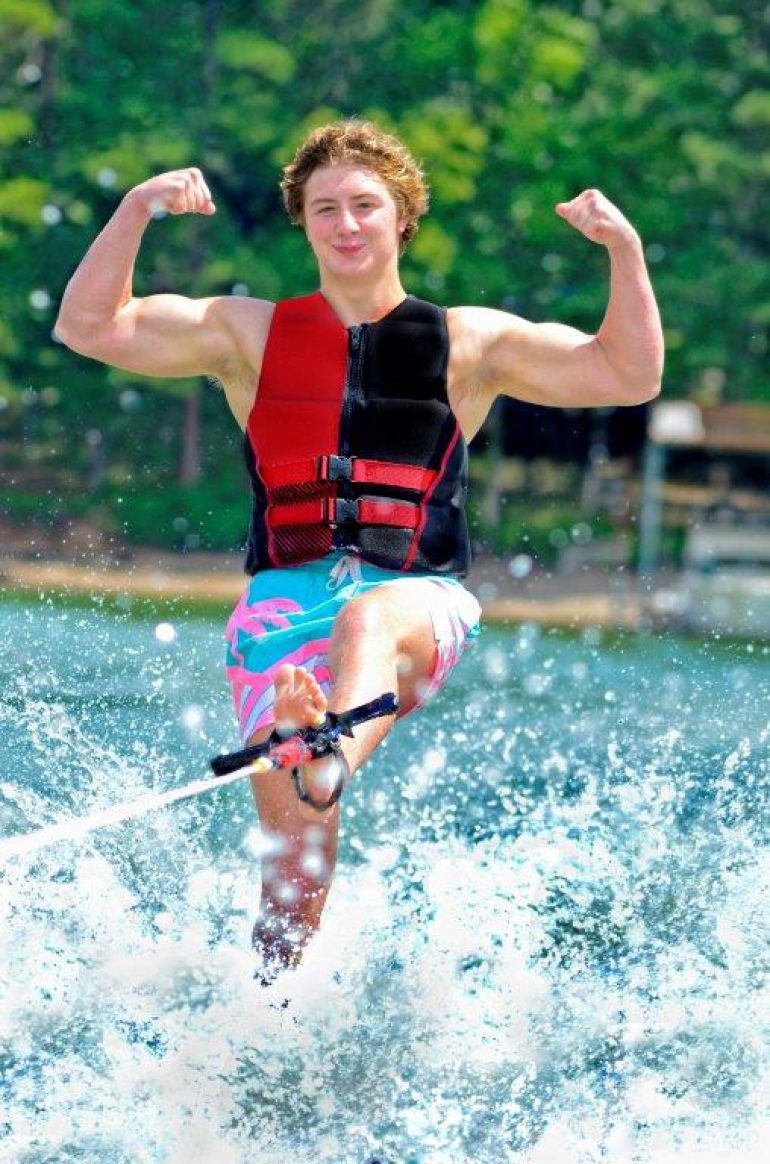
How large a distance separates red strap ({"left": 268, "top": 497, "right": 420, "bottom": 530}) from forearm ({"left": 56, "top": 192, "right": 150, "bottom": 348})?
539 mm

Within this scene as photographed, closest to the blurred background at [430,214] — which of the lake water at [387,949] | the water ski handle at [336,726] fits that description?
the lake water at [387,949]

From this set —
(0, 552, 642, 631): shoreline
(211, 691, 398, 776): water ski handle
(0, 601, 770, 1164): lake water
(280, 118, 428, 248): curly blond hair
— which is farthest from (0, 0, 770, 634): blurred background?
(211, 691, 398, 776): water ski handle

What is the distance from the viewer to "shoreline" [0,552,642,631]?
20984 mm

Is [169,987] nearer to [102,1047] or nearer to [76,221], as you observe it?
[102,1047]

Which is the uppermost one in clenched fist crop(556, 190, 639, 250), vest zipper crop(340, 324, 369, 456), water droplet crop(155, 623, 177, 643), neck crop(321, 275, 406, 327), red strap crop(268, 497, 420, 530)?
clenched fist crop(556, 190, 639, 250)

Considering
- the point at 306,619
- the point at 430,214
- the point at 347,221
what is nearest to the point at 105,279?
the point at 347,221

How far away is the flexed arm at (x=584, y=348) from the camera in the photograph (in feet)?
13.0

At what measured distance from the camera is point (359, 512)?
13.1 ft

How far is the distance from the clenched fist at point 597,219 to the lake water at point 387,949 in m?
1.57

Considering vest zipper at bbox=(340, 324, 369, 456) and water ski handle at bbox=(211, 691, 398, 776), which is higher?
vest zipper at bbox=(340, 324, 369, 456)

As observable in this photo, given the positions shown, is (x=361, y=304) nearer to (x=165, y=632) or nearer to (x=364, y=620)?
(x=364, y=620)

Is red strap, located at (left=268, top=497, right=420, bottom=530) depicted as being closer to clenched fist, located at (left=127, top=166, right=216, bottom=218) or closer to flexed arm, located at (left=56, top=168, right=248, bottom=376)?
flexed arm, located at (left=56, top=168, right=248, bottom=376)

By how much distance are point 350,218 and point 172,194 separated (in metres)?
0.40

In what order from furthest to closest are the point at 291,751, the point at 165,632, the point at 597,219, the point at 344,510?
the point at 165,632, the point at 344,510, the point at 597,219, the point at 291,751
